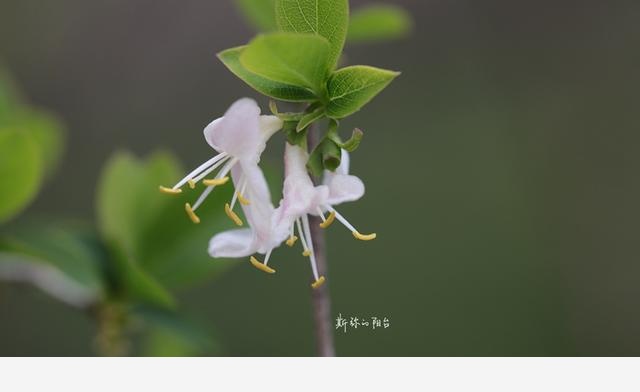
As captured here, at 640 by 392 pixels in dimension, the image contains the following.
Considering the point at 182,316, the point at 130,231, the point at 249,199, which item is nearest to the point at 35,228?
the point at 130,231

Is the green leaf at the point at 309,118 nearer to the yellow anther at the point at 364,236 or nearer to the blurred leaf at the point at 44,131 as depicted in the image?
the yellow anther at the point at 364,236

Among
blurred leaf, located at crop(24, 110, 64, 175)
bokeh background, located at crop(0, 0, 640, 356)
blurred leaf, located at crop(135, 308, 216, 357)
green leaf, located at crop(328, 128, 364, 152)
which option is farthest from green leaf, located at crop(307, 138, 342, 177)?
bokeh background, located at crop(0, 0, 640, 356)

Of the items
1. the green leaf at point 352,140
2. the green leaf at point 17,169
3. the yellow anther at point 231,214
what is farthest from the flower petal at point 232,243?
the green leaf at point 17,169

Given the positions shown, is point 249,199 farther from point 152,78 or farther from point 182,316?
point 152,78

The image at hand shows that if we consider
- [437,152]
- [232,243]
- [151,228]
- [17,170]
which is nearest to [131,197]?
[151,228]

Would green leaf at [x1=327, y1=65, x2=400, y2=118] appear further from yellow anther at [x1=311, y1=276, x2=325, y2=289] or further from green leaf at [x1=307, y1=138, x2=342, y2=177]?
yellow anther at [x1=311, y1=276, x2=325, y2=289]

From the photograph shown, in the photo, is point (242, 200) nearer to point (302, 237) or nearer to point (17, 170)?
point (302, 237)
